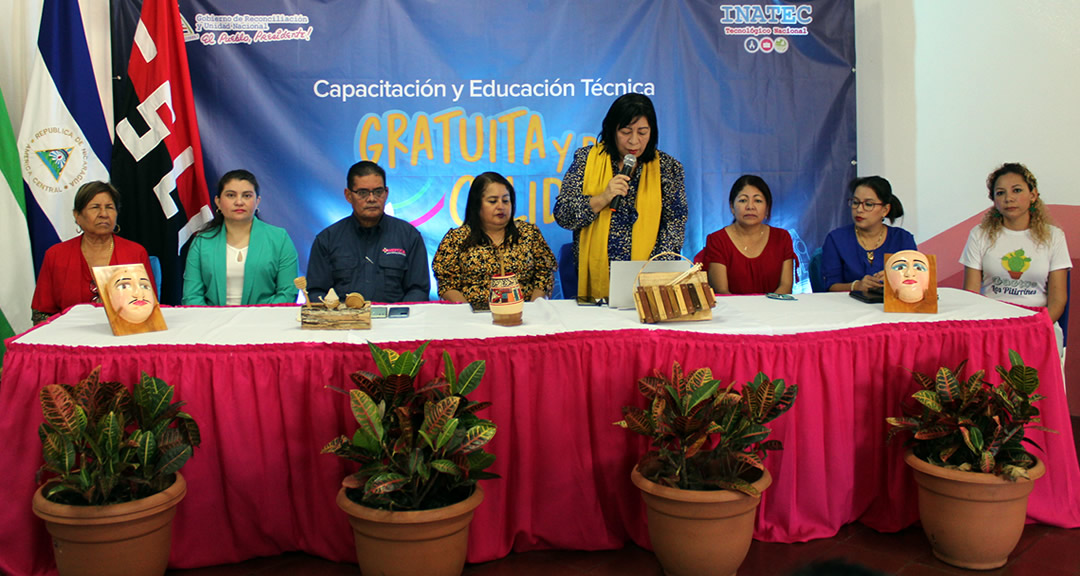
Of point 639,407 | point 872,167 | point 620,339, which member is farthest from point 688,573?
point 872,167

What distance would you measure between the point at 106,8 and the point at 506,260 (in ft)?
8.40

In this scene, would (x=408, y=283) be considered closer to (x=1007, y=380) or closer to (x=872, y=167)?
(x=1007, y=380)

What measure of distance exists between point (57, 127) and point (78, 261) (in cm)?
95

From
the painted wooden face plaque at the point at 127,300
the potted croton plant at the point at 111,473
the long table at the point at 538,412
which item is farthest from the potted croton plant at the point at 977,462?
the painted wooden face plaque at the point at 127,300

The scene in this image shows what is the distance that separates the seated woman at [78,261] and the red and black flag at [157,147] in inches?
24.7

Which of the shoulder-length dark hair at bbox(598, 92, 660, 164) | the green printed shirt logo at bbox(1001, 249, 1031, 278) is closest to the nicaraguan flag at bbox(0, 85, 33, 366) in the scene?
A: the shoulder-length dark hair at bbox(598, 92, 660, 164)

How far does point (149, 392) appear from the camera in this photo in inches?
86.9

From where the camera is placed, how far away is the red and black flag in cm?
402

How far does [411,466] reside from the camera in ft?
6.72

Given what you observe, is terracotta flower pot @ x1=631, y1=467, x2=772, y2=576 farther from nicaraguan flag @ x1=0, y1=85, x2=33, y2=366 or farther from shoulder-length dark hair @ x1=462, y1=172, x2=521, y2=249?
nicaraguan flag @ x1=0, y1=85, x2=33, y2=366

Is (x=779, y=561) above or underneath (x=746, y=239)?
underneath

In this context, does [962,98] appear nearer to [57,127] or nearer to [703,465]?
[703,465]

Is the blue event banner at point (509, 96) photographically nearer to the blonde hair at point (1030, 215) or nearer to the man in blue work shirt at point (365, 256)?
the man in blue work shirt at point (365, 256)

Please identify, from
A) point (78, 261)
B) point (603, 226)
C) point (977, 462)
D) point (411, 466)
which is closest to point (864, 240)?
point (603, 226)
